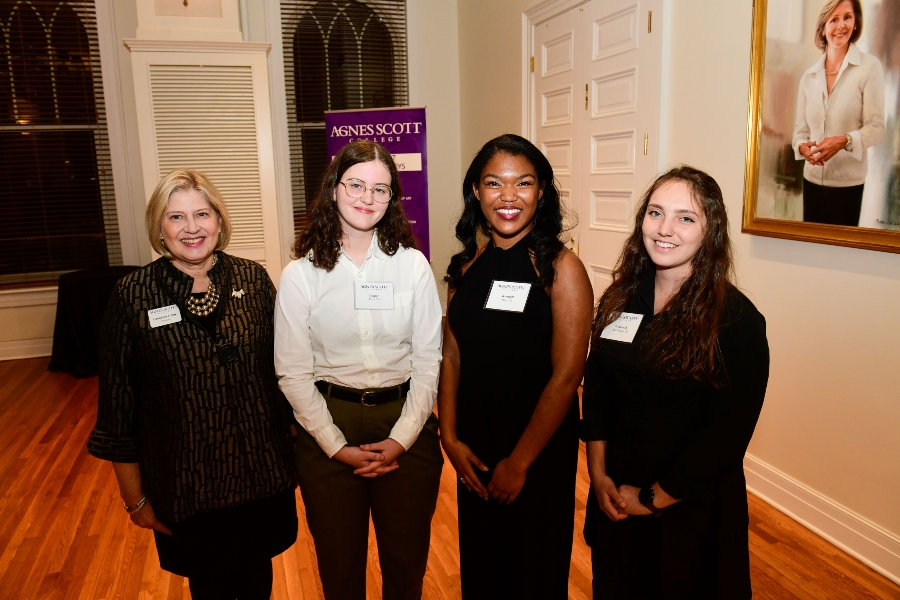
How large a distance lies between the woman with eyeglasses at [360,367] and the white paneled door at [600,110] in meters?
1.86

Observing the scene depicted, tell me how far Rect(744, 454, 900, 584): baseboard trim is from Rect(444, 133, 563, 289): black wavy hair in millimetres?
1940

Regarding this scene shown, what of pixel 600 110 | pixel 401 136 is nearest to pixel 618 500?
pixel 600 110

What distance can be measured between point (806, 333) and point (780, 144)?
0.84 meters

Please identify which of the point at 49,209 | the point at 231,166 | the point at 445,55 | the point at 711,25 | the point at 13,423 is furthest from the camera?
the point at 445,55

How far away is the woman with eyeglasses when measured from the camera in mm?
1562

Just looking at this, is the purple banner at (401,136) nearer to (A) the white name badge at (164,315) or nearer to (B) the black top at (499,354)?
(B) the black top at (499,354)

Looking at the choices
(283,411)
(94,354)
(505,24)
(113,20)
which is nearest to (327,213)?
(283,411)

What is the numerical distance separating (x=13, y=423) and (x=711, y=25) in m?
4.98

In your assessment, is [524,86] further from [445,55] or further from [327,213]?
[327,213]

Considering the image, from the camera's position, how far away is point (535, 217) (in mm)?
1631

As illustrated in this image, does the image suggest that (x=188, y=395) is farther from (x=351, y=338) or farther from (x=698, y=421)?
(x=698, y=421)

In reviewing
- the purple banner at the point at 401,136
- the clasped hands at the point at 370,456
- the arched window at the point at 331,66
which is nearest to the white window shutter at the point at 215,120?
the purple banner at the point at 401,136

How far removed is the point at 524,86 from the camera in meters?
4.91

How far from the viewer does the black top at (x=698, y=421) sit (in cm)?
135
